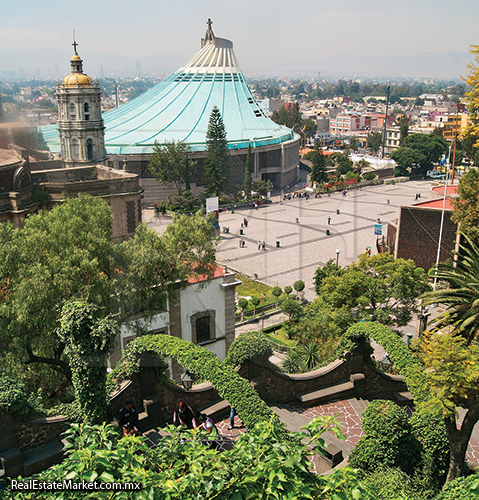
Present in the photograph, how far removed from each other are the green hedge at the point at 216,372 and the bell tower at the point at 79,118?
21.0 m

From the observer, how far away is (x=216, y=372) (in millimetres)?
8359

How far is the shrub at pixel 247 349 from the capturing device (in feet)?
30.5

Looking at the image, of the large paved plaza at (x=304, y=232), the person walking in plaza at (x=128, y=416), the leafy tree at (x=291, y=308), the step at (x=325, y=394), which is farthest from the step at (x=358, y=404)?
A: the large paved plaza at (x=304, y=232)

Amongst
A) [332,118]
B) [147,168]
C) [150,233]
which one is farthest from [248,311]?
[332,118]

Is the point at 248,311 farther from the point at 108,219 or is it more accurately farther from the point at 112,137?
the point at 112,137

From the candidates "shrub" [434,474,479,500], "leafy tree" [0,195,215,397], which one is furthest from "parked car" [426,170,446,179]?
"shrub" [434,474,479,500]

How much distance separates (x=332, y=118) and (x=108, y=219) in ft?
367

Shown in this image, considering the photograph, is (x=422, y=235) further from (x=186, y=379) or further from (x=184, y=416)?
(x=184, y=416)

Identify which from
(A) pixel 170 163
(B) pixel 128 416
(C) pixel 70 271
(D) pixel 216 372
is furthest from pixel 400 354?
(A) pixel 170 163

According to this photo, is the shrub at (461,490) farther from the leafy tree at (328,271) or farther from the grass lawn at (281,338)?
the leafy tree at (328,271)

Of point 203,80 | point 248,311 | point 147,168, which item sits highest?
point 203,80

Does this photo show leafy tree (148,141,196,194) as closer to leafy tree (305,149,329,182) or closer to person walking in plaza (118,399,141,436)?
leafy tree (305,149,329,182)

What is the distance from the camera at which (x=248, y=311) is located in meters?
22.2

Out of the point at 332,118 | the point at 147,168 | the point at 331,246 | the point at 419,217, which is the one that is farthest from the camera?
the point at 332,118
